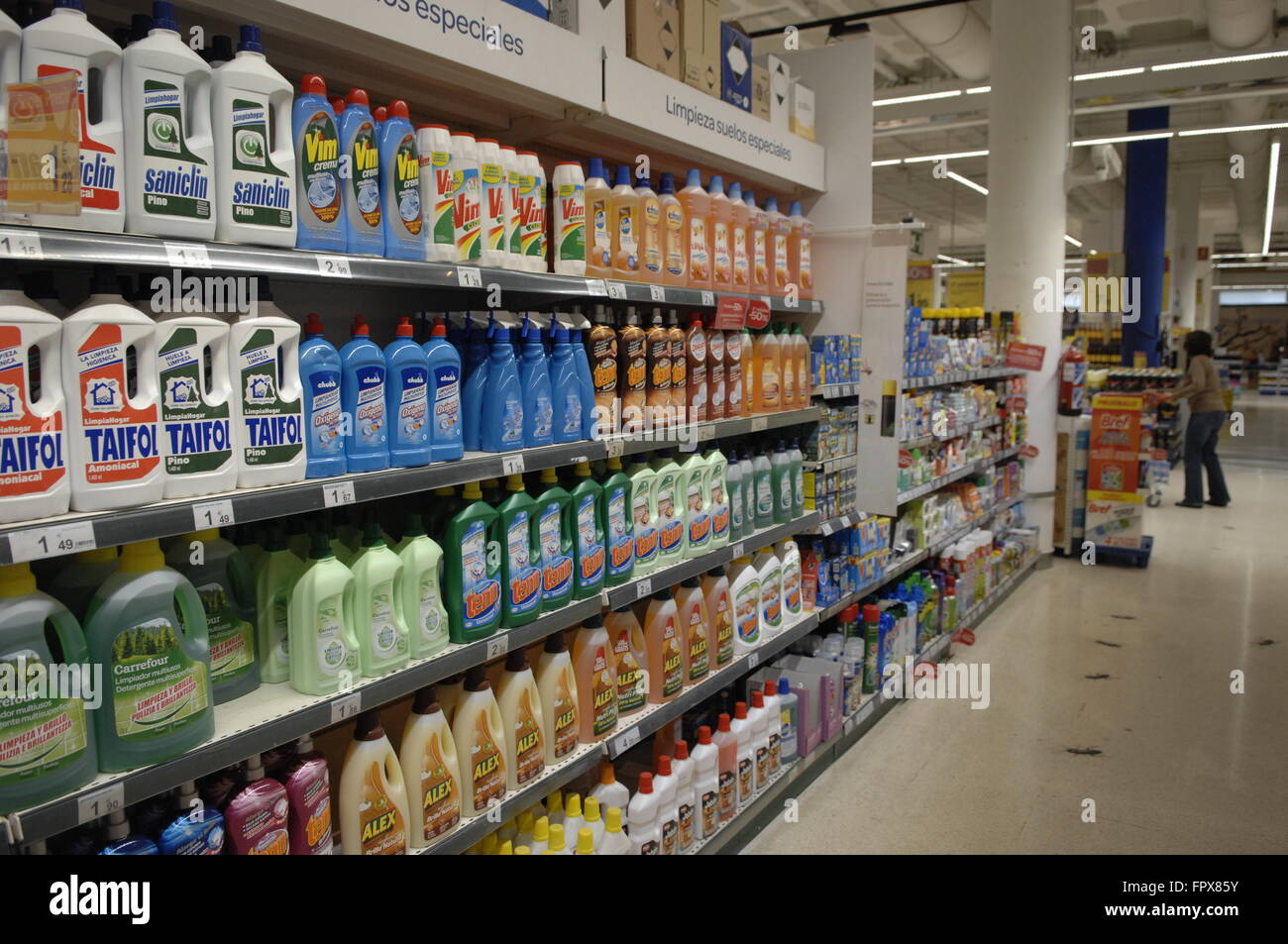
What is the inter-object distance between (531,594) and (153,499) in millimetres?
1030

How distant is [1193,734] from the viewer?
4.04 metres

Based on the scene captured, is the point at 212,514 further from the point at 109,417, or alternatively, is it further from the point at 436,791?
the point at 436,791

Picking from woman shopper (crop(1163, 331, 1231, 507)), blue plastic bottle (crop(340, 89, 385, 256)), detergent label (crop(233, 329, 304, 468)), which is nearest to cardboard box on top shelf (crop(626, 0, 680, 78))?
blue plastic bottle (crop(340, 89, 385, 256))

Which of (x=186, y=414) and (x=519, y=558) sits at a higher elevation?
(x=186, y=414)

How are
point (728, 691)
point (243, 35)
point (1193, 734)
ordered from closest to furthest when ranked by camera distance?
point (243, 35)
point (728, 691)
point (1193, 734)

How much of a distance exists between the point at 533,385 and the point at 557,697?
0.87 meters

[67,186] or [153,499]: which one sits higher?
[67,186]

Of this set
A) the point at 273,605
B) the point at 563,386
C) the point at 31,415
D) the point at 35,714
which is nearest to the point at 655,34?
the point at 563,386

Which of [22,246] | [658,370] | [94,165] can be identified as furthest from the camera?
[658,370]

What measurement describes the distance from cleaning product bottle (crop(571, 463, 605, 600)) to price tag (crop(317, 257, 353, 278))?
0.96 metres

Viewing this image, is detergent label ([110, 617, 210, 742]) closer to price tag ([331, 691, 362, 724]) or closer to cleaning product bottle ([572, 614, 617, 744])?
price tag ([331, 691, 362, 724])

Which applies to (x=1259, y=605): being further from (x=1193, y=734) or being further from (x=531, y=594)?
(x=531, y=594)

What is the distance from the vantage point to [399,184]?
6.46 feet
